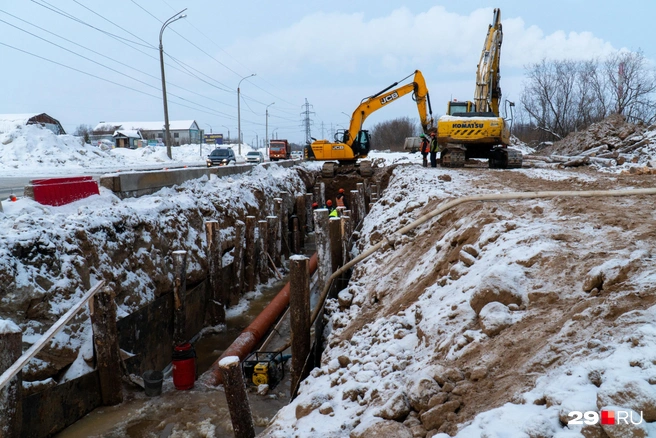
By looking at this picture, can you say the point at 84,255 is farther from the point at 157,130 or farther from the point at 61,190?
the point at 157,130

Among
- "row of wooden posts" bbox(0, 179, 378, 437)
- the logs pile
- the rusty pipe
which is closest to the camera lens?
"row of wooden posts" bbox(0, 179, 378, 437)

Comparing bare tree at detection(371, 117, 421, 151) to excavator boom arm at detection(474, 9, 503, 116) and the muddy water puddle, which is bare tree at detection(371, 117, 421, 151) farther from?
the muddy water puddle

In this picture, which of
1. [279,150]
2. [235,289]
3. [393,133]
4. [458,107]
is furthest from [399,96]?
[393,133]

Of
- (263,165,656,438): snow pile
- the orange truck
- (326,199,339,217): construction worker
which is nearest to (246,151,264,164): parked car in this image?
the orange truck

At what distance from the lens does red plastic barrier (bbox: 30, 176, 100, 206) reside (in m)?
7.88

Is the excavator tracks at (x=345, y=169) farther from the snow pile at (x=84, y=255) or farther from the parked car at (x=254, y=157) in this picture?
the parked car at (x=254, y=157)

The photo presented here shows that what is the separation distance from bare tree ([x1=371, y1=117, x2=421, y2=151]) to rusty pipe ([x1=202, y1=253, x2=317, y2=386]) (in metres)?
52.9

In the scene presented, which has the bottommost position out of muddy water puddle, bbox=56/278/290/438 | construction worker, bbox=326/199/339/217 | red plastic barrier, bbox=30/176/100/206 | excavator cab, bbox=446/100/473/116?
muddy water puddle, bbox=56/278/290/438

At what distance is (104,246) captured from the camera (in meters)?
7.68

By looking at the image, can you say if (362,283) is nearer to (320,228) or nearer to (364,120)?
(320,228)

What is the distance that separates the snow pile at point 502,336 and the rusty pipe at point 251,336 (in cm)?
266

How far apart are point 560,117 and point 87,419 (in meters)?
41.6

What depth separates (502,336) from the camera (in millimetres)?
3152

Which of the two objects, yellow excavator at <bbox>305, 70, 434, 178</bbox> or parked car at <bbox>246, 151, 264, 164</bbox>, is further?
parked car at <bbox>246, 151, 264, 164</bbox>
